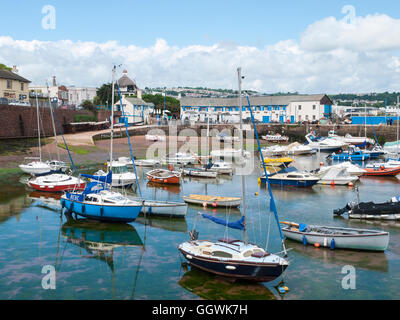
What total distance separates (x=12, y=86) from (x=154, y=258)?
6256cm

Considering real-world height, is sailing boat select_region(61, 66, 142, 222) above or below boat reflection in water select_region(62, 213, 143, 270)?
above

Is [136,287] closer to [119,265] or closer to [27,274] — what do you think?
[119,265]

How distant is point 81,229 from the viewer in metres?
29.1

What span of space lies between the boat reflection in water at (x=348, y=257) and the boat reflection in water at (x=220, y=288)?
537 cm

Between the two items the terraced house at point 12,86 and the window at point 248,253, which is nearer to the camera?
the window at point 248,253

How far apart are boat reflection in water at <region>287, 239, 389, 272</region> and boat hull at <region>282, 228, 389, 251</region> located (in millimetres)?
299

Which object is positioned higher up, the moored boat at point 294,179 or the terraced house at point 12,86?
the terraced house at point 12,86

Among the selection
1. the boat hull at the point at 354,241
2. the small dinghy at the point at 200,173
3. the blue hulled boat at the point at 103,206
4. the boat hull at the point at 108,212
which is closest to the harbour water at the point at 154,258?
the boat hull at the point at 354,241

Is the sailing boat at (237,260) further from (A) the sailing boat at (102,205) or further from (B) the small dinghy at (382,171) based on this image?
(B) the small dinghy at (382,171)

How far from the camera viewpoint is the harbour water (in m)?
19.2

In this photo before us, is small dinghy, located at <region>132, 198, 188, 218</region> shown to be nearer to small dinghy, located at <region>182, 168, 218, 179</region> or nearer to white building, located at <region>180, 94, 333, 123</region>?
small dinghy, located at <region>182, 168, 218, 179</region>

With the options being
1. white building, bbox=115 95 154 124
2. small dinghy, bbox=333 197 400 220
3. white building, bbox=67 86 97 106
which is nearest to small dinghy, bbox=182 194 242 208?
small dinghy, bbox=333 197 400 220

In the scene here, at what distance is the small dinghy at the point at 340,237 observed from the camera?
23.7 m
